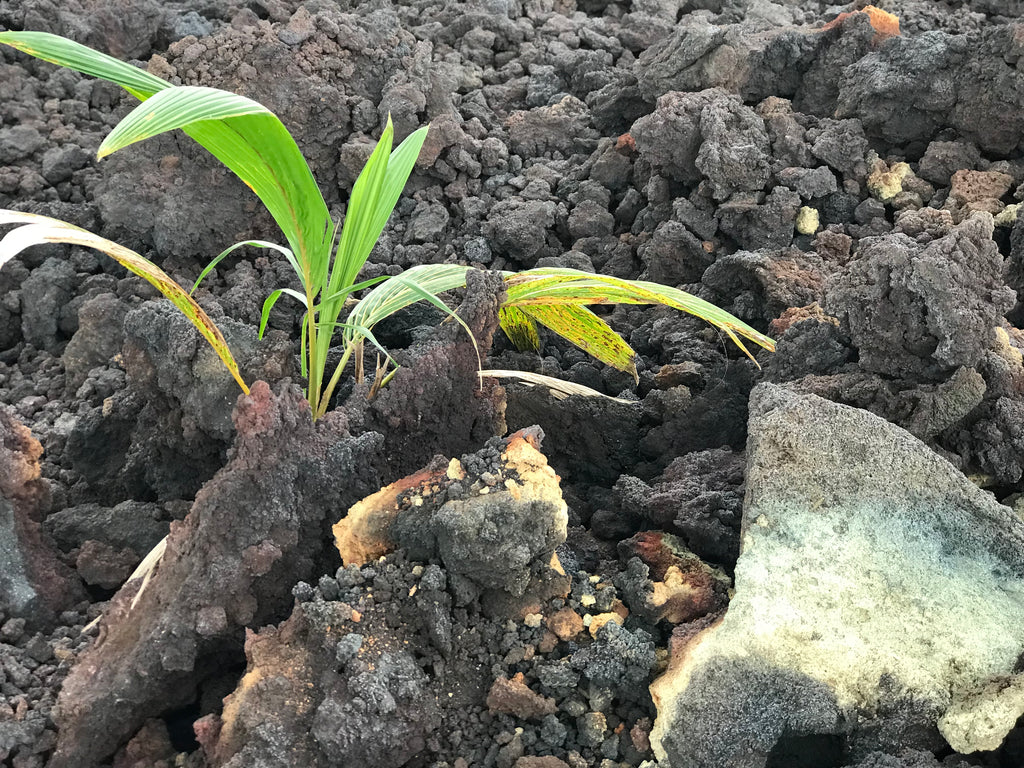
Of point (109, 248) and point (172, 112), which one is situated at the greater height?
point (172, 112)

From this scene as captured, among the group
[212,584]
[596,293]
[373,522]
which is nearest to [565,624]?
[373,522]

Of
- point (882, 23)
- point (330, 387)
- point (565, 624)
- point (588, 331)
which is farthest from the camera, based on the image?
point (882, 23)

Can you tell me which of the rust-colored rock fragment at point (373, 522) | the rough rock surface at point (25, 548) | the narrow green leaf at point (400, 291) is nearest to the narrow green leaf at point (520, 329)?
the narrow green leaf at point (400, 291)

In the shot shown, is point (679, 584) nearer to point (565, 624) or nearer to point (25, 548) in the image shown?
point (565, 624)

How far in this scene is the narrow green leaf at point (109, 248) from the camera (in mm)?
1211

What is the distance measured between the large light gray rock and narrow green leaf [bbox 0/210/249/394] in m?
0.80

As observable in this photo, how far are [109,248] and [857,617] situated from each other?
1.12m

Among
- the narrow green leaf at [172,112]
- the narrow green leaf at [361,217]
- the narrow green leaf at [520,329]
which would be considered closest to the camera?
the narrow green leaf at [172,112]

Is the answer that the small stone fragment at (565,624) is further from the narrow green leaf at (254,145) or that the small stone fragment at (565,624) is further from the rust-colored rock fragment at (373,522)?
the narrow green leaf at (254,145)

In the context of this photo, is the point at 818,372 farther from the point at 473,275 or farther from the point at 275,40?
the point at 275,40

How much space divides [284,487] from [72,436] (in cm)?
64

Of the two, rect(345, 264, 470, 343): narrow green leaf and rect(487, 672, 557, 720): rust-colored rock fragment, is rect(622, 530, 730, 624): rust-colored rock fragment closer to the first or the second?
rect(487, 672, 557, 720): rust-colored rock fragment

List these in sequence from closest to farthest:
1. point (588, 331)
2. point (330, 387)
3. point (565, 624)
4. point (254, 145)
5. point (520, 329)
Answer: point (565, 624) < point (254, 145) < point (330, 387) < point (588, 331) < point (520, 329)

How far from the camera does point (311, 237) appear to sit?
55.4 inches
